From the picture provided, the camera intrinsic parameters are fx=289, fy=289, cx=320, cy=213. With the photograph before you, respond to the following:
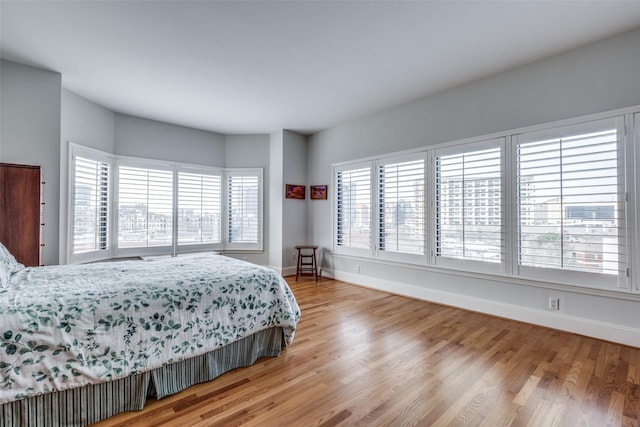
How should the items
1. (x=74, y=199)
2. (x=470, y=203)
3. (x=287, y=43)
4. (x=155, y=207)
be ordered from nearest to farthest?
(x=287, y=43) < (x=470, y=203) < (x=74, y=199) < (x=155, y=207)

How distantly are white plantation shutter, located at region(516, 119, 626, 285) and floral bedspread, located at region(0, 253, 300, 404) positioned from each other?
261 cm

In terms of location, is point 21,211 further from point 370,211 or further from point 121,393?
point 370,211

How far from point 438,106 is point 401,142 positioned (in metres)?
0.67

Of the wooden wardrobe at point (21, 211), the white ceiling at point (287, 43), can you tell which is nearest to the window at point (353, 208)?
the white ceiling at point (287, 43)

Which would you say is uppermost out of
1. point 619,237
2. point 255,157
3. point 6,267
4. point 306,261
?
point 255,157

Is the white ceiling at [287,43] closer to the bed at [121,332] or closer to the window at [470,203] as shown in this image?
the window at [470,203]

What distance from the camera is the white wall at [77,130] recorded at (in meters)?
3.58

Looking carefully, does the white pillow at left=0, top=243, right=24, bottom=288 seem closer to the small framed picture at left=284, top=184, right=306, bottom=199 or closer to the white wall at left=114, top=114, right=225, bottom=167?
the white wall at left=114, top=114, right=225, bottom=167

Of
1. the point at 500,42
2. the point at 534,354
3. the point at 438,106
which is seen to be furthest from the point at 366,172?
the point at 534,354

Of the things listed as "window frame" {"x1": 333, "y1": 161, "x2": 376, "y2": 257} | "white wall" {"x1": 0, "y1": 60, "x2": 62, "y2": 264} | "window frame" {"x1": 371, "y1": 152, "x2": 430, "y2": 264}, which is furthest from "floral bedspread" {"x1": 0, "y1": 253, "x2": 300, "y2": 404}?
"window frame" {"x1": 333, "y1": 161, "x2": 376, "y2": 257}

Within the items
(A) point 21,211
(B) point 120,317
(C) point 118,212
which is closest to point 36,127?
(A) point 21,211

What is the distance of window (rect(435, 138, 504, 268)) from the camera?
3.29m

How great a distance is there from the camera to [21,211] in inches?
→ 114

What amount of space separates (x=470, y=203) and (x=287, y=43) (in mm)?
2694
